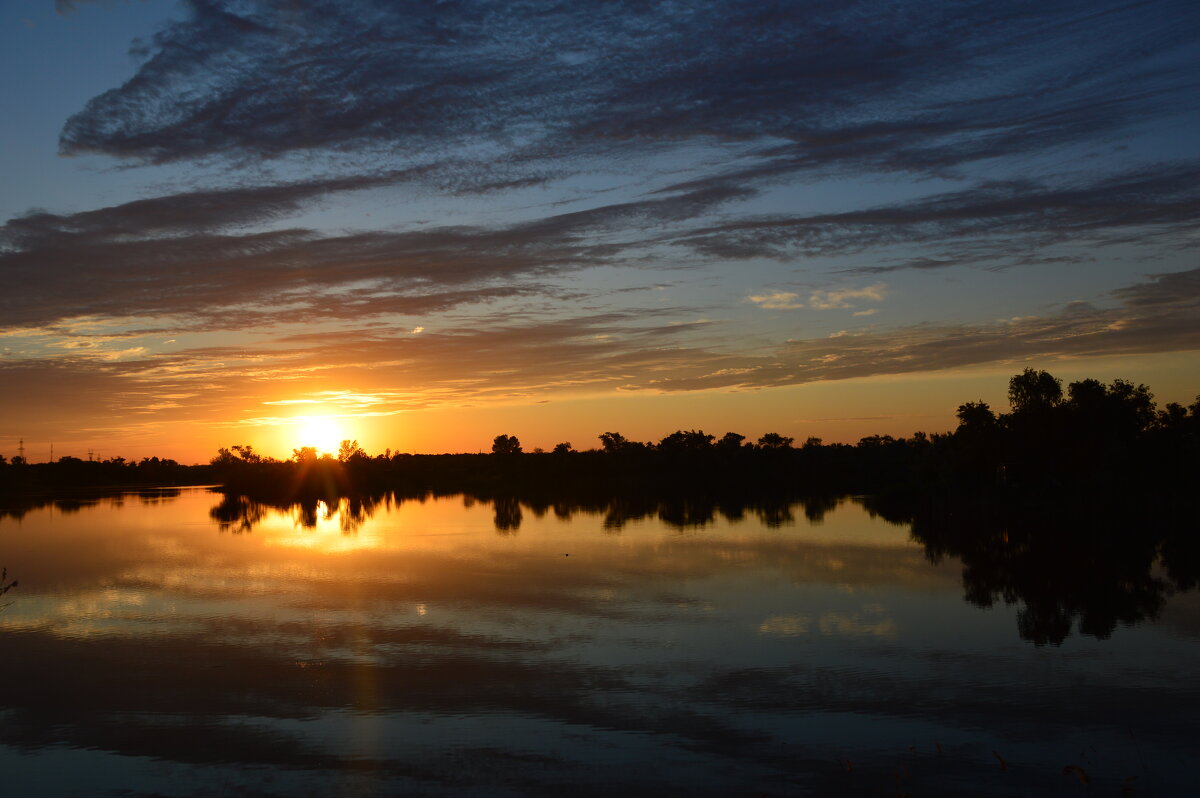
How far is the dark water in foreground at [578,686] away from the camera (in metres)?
12.1

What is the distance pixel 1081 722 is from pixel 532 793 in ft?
27.8

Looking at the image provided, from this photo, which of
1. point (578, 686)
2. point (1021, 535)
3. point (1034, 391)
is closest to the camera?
point (578, 686)

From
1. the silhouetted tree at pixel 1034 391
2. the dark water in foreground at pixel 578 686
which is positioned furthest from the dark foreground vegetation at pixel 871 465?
the dark water in foreground at pixel 578 686

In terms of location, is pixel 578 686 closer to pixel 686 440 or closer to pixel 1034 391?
pixel 1034 391

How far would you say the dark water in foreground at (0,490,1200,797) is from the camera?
39.5 ft

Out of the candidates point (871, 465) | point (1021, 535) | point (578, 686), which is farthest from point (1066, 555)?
point (871, 465)

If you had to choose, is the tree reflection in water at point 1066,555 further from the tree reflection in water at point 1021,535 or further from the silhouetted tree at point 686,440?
the silhouetted tree at point 686,440

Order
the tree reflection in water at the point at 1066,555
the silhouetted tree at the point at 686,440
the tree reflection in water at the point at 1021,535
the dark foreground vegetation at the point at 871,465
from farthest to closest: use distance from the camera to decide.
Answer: the silhouetted tree at the point at 686,440
the dark foreground vegetation at the point at 871,465
the tree reflection in water at the point at 1021,535
the tree reflection in water at the point at 1066,555

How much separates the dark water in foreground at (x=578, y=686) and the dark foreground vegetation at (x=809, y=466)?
3228 centimetres

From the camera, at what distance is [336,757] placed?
12.7m

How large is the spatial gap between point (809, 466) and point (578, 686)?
90.6 m

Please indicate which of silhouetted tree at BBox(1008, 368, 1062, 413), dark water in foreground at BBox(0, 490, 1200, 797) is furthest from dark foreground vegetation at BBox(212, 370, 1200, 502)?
dark water in foreground at BBox(0, 490, 1200, 797)

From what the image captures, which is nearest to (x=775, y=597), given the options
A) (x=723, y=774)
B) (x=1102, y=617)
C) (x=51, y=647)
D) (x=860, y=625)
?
(x=860, y=625)

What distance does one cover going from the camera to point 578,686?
53.1 ft
